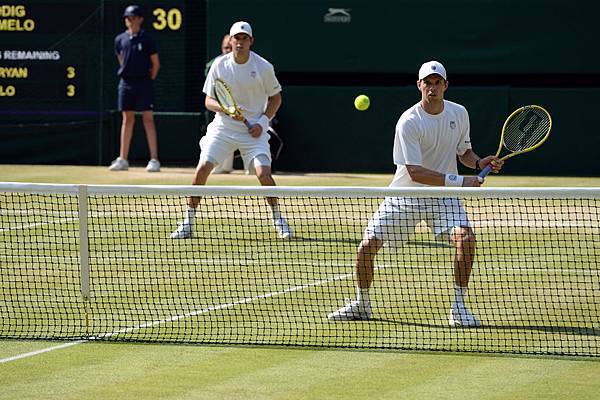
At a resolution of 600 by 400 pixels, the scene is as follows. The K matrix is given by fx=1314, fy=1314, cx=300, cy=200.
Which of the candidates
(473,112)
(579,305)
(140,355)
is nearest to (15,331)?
(140,355)

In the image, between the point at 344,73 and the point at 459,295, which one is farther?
the point at 344,73

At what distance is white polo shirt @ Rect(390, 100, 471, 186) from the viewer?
796 cm

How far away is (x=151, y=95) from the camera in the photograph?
1688cm

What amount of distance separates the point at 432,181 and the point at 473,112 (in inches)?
377

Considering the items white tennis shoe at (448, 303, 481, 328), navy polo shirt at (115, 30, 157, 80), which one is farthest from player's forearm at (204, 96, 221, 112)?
navy polo shirt at (115, 30, 157, 80)

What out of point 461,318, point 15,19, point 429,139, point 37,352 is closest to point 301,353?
point 461,318

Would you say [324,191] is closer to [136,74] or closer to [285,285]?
[285,285]

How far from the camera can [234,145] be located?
38.3 feet

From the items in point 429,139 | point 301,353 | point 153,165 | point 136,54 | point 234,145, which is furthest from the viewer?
point 153,165

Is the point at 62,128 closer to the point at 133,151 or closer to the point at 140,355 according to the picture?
the point at 133,151

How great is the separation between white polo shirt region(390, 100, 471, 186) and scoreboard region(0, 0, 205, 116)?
1044 cm

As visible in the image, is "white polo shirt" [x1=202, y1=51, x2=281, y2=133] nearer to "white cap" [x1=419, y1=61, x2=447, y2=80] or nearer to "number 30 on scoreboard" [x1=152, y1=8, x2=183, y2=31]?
"white cap" [x1=419, y1=61, x2=447, y2=80]

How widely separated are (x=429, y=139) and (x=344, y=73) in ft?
31.9

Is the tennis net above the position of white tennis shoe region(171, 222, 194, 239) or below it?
below
